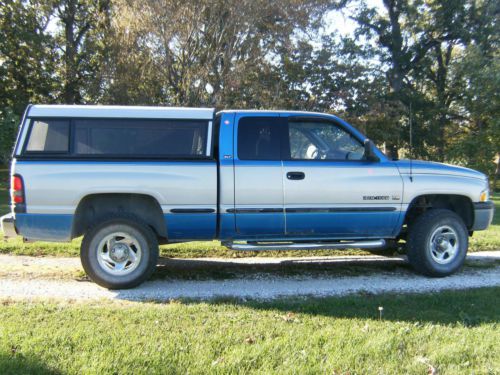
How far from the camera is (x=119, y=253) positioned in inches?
213

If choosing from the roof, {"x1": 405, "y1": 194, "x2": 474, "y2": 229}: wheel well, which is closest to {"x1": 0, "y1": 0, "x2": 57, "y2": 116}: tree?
the roof

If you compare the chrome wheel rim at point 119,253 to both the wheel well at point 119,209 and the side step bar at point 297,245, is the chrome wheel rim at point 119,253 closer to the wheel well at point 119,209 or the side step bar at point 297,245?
the wheel well at point 119,209

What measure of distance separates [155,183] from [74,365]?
2518mm

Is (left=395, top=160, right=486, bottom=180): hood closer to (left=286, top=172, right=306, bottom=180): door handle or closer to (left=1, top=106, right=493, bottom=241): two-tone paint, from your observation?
(left=1, top=106, right=493, bottom=241): two-tone paint

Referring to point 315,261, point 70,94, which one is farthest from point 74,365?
point 70,94

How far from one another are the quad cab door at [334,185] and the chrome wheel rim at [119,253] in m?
1.93

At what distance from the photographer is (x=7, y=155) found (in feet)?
70.7

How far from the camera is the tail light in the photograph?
512cm

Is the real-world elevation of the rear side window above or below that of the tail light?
above

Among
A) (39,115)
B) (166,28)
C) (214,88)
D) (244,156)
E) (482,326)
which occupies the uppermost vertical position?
(166,28)

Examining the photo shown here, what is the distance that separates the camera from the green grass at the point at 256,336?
10.7 feet

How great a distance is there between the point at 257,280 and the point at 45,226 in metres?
2.69

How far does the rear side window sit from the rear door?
1.71 feet

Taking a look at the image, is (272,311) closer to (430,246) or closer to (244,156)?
(244,156)
